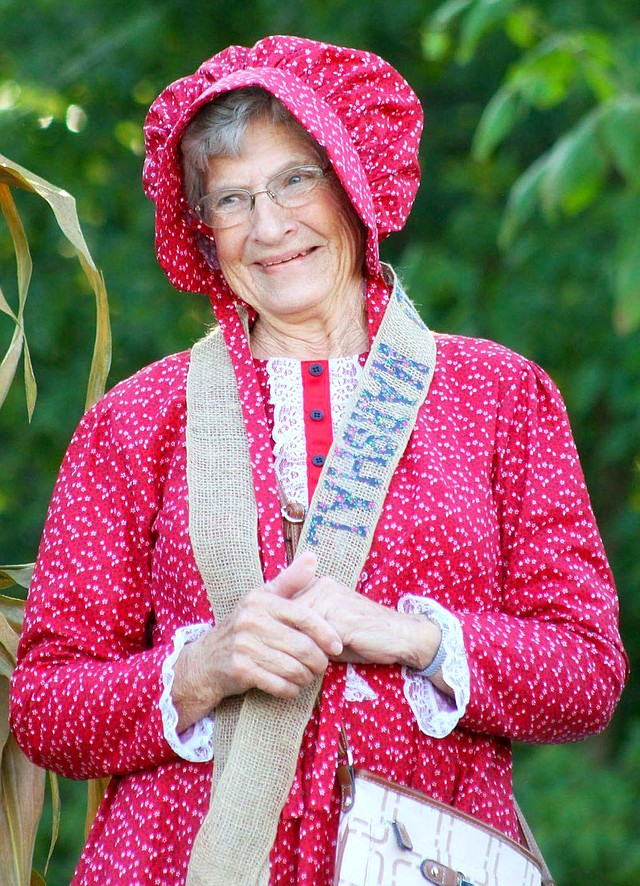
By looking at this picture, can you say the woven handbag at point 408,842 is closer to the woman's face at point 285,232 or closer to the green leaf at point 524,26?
the woman's face at point 285,232

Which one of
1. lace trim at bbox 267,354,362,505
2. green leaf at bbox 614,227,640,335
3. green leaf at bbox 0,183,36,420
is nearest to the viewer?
lace trim at bbox 267,354,362,505

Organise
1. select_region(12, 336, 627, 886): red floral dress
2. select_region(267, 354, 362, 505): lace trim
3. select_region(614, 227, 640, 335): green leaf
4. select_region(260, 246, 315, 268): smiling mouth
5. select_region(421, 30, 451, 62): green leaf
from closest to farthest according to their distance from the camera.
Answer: select_region(12, 336, 627, 886): red floral dress → select_region(267, 354, 362, 505): lace trim → select_region(260, 246, 315, 268): smiling mouth → select_region(614, 227, 640, 335): green leaf → select_region(421, 30, 451, 62): green leaf

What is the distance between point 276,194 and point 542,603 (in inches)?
25.6

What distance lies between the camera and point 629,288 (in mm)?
2744

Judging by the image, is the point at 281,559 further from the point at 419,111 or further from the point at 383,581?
the point at 419,111

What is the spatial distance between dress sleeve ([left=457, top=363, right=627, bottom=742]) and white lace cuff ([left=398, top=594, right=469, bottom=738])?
0.01 meters

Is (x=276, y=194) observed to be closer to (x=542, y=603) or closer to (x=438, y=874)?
(x=542, y=603)

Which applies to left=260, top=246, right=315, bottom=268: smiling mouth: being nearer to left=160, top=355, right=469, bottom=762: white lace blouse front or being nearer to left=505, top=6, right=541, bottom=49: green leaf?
left=160, top=355, right=469, bottom=762: white lace blouse front

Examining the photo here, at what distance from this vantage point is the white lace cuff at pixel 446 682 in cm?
186

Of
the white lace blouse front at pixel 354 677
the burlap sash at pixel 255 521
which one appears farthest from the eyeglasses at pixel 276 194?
the white lace blouse front at pixel 354 677

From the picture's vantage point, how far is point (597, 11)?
14.9ft

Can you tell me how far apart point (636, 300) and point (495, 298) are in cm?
209

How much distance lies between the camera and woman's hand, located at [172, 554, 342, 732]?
1803 mm

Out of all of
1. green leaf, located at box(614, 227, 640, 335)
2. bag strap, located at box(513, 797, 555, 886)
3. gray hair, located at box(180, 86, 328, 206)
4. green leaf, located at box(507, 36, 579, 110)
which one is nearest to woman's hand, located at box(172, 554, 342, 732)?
bag strap, located at box(513, 797, 555, 886)
